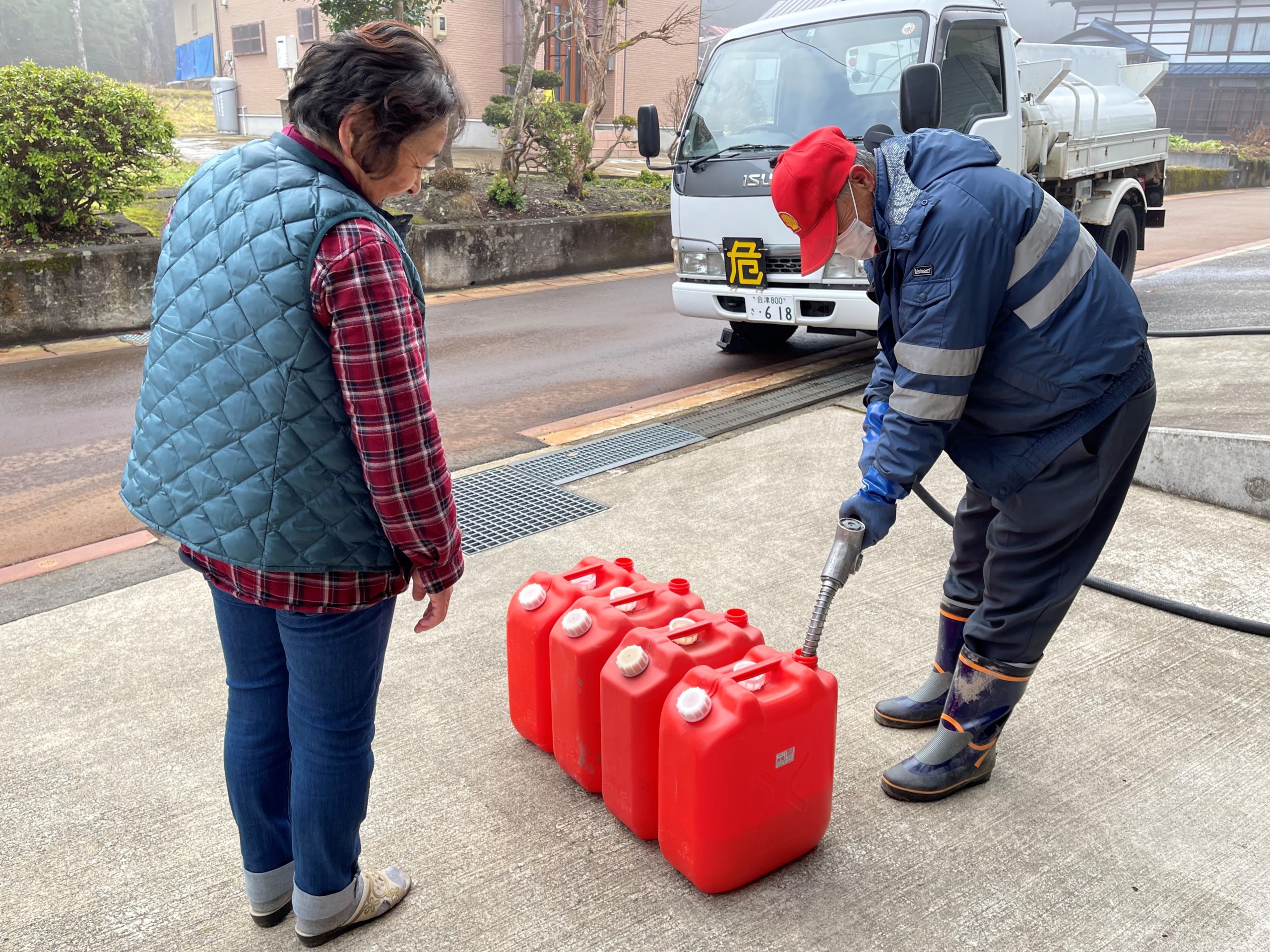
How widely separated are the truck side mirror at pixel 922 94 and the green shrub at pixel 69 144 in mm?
7223

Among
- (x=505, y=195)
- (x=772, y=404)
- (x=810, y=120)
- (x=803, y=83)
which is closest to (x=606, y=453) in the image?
(x=772, y=404)

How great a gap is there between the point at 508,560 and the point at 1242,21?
130 ft

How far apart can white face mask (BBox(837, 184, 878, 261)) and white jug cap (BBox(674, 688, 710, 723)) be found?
114 centimetres

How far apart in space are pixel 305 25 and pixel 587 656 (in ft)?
83.4

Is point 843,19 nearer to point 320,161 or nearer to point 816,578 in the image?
point 816,578

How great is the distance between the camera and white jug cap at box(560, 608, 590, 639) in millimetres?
2672

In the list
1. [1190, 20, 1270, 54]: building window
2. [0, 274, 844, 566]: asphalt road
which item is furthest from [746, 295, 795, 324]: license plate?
[1190, 20, 1270, 54]: building window

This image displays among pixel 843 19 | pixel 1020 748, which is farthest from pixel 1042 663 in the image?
pixel 843 19

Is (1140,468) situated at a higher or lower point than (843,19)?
lower

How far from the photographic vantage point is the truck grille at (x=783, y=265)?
22.7ft

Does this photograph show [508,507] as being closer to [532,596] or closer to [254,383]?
[532,596]

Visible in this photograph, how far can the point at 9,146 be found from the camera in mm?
8602

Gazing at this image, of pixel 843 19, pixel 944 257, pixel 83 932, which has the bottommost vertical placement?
pixel 83 932

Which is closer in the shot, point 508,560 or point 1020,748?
point 1020,748
